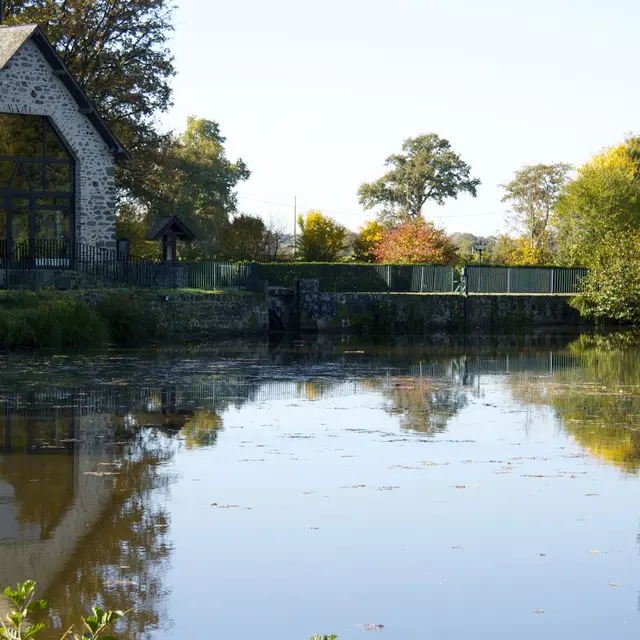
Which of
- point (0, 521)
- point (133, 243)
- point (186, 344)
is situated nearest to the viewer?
point (0, 521)

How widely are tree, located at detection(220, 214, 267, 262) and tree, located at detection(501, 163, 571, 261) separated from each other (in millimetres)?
32964

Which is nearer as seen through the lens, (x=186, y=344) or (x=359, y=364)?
(x=359, y=364)

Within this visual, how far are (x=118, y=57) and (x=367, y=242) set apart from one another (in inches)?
1007

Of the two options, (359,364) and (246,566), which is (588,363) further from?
(246,566)

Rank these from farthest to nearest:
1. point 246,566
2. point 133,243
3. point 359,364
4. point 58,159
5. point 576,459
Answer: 1. point 133,243
2. point 58,159
3. point 359,364
4. point 576,459
5. point 246,566

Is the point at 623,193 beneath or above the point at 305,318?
above

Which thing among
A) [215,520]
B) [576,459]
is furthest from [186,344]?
[215,520]

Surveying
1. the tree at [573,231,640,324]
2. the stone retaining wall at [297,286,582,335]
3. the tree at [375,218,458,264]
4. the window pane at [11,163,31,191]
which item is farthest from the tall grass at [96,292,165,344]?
the tree at [375,218,458,264]

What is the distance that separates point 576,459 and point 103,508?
535 cm

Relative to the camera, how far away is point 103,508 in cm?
932

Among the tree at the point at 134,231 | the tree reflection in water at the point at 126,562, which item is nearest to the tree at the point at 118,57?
the tree at the point at 134,231

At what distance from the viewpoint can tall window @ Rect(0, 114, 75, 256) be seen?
116 feet

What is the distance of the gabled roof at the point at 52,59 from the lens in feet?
110

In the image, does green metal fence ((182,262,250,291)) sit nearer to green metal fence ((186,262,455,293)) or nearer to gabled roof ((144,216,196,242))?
gabled roof ((144,216,196,242))
